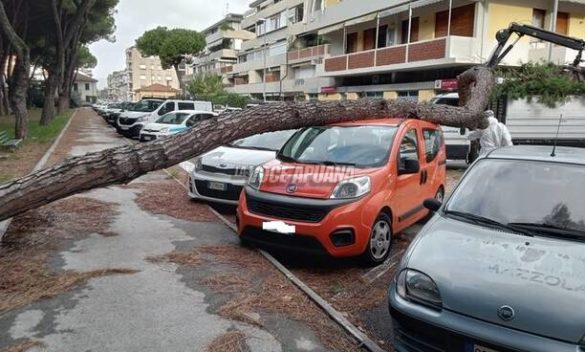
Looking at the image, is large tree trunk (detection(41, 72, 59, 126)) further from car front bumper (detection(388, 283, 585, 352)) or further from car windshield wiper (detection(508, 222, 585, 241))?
car windshield wiper (detection(508, 222, 585, 241))

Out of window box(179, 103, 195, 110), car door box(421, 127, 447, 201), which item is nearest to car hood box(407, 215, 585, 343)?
car door box(421, 127, 447, 201)

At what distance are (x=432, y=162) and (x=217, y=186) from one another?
3.33 metres

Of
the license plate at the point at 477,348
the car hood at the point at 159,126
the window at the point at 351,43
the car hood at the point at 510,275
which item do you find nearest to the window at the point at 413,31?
the window at the point at 351,43

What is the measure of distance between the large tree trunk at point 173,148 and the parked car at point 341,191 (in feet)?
1.55

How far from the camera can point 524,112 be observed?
47.8 ft

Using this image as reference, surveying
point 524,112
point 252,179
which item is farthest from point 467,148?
point 252,179

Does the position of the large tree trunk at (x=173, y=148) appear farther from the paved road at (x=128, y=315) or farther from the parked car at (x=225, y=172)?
the parked car at (x=225, y=172)

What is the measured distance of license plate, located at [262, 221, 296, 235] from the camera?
526cm

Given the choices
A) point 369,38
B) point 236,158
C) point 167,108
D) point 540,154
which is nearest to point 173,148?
point 236,158

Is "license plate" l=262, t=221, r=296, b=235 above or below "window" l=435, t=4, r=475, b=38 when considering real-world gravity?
below

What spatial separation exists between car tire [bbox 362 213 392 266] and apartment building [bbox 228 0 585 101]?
18.0 meters

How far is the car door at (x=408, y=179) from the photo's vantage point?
5906mm

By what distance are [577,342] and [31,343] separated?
3535 mm

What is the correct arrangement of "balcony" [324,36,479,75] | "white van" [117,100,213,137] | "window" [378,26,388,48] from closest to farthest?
"white van" [117,100,213,137]
"balcony" [324,36,479,75]
"window" [378,26,388,48]
